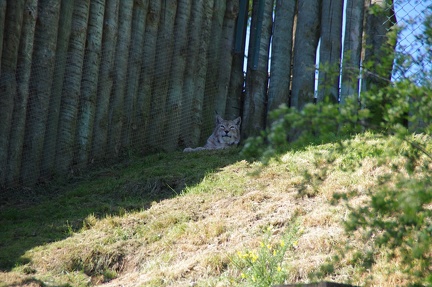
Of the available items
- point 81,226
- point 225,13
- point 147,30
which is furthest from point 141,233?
point 225,13

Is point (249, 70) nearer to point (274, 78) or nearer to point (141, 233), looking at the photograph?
point (274, 78)

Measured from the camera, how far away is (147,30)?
40.3ft

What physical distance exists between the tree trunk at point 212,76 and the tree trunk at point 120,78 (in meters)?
1.64

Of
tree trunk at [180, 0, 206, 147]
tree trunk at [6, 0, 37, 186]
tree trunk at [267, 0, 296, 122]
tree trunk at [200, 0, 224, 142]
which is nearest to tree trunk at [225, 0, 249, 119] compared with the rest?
tree trunk at [200, 0, 224, 142]

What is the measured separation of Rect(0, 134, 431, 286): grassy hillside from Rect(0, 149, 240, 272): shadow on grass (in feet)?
0.05

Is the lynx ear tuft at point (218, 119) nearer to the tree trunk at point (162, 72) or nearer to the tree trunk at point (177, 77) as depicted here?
the tree trunk at point (177, 77)

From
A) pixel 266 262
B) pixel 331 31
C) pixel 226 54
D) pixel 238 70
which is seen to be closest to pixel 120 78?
pixel 226 54

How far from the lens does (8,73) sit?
1035cm

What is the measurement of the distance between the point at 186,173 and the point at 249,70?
10.9ft

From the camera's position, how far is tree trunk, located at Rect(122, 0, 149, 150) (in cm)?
1202

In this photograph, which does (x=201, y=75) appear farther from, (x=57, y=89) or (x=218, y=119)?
(x=57, y=89)

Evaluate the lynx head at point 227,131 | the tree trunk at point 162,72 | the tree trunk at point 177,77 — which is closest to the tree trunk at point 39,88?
the tree trunk at point 162,72

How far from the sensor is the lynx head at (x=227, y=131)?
1241cm

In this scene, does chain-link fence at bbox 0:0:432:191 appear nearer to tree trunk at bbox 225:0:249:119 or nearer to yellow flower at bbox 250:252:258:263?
tree trunk at bbox 225:0:249:119
